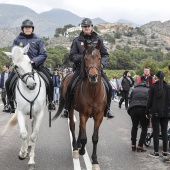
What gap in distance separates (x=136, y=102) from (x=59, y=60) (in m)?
152

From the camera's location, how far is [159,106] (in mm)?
8555

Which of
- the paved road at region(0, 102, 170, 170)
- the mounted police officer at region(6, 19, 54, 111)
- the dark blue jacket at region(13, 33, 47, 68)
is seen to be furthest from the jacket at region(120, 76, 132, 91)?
the dark blue jacket at region(13, 33, 47, 68)

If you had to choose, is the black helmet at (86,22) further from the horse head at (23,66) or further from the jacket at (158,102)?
the jacket at (158,102)

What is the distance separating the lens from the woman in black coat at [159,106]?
855 cm

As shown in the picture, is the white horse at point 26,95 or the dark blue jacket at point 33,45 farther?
the dark blue jacket at point 33,45

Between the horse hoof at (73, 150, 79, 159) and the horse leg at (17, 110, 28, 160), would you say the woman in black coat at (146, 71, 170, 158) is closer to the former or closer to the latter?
the horse hoof at (73, 150, 79, 159)

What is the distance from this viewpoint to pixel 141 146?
30.7 ft

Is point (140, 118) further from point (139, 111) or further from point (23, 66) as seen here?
point (23, 66)

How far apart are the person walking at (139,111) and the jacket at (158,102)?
59 cm

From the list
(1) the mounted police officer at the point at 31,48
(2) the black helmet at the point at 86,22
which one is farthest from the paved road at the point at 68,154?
(2) the black helmet at the point at 86,22

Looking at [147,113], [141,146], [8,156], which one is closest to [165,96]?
[147,113]

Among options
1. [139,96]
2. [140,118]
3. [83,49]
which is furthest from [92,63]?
[140,118]

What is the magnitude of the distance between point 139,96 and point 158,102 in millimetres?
1034

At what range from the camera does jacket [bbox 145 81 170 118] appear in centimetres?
853
